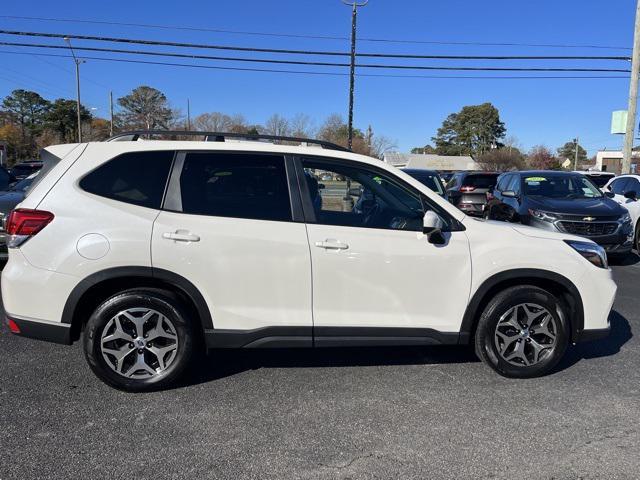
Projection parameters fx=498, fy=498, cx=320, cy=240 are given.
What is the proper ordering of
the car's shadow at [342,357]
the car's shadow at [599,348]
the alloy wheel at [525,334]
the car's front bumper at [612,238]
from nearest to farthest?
the alloy wheel at [525,334] < the car's shadow at [342,357] < the car's shadow at [599,348] < the car's front bumper at [612,238]

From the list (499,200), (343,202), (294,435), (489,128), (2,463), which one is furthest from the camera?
(489,128)

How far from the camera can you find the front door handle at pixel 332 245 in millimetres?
3561

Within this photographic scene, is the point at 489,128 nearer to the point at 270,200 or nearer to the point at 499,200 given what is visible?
the point at 499,200

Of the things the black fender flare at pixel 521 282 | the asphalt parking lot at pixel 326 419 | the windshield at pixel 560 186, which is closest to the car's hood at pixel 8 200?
the asphalt parking lot at pixel 326 419

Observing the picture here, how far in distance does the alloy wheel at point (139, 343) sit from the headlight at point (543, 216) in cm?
674

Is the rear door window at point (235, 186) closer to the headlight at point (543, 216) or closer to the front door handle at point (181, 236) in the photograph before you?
the front door handle at point (181, 236)

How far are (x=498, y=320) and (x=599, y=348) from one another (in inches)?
60.4

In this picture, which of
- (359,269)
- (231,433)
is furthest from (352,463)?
(359,269)

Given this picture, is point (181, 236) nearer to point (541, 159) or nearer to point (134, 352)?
point (134, 352)

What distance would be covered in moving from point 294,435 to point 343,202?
183 centimetres

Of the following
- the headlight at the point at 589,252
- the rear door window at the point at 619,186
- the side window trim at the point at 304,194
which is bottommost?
the headlight at the point at 589,252

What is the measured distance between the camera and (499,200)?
995cm

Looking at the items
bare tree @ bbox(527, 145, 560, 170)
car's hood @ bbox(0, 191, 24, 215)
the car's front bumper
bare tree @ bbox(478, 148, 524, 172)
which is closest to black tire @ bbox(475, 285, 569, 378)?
the car's front bumper

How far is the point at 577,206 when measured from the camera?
845 centimetres
